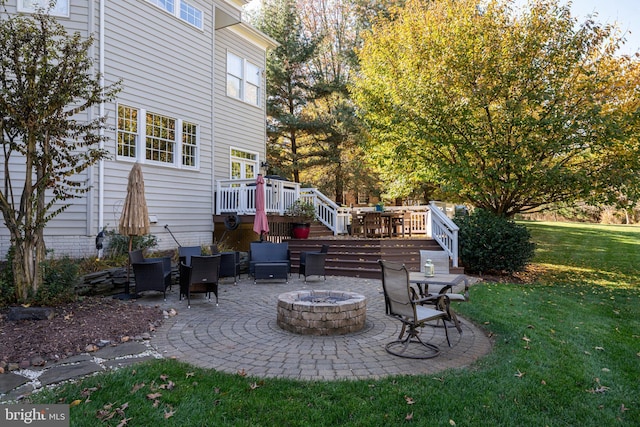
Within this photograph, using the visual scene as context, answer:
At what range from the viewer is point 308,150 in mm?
22031

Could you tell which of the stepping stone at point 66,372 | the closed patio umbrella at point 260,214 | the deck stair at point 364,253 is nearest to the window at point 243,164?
the closed patio umbrella at point 260,214

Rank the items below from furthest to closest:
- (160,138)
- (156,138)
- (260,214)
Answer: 1. (160,138)
2. (156,138)
3. (260,214)

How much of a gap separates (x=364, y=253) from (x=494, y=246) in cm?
366

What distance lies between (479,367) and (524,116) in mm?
9433

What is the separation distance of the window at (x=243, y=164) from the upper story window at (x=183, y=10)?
13.7ft

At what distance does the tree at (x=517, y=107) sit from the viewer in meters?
10.9

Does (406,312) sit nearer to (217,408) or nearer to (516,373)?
(516,373)

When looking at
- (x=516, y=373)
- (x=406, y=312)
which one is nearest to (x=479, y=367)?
(x=516, y=373)

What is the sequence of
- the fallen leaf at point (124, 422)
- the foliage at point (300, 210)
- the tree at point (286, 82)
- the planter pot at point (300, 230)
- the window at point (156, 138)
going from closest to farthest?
1. the fallen leaf at point (124, 422)
2. the window at point (156, 138)
3. the planter pot at point (300, 230)
4. the foliage at point (300, 210)
5. the tree at point (286, 82)

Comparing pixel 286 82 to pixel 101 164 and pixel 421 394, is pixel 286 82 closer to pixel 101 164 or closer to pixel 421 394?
pixel 101 164

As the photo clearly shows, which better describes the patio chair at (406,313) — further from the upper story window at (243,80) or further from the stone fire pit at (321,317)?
the upper story window at (243,80)

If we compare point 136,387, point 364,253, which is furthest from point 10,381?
point 364,253

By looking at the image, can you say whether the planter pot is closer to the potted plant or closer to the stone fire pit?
the potted plant

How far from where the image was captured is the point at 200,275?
6.66 meters
